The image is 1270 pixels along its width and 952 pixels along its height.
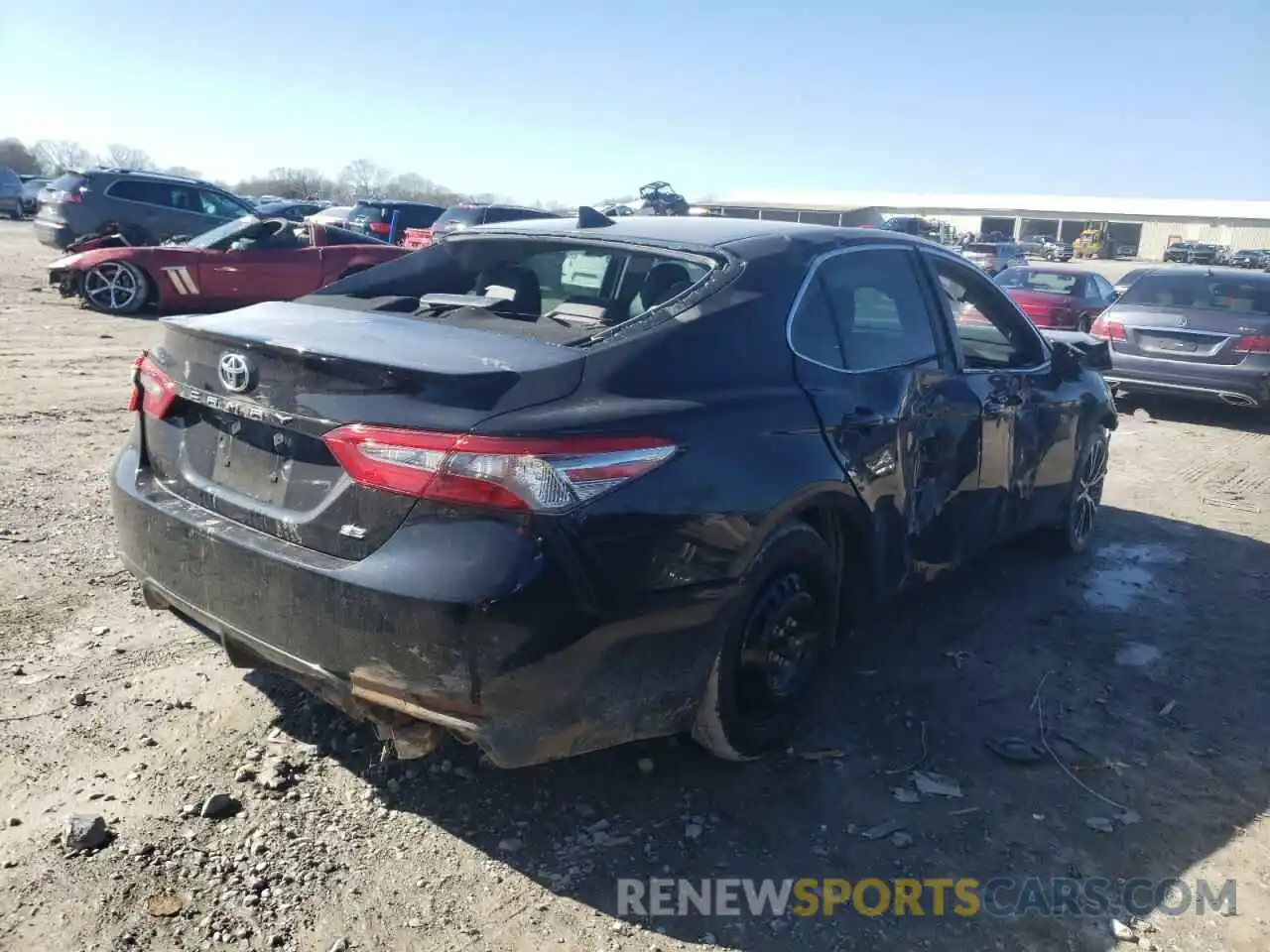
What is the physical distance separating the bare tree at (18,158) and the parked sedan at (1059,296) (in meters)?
79.8

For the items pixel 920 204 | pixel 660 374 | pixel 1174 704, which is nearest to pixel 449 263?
pixel 660 374

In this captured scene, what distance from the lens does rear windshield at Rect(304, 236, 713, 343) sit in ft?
10.5

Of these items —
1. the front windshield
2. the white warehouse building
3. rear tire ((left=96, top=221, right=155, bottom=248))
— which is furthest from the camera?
the white warehouse building

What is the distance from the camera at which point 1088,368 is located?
209 inches

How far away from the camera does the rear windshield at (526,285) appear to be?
10.5ft

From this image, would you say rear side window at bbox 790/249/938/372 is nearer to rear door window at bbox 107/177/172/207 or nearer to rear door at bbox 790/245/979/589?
rear door at bbox 790/245/979/589

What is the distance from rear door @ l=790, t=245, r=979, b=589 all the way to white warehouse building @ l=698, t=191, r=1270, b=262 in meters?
62.5

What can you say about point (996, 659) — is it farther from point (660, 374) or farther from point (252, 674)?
point (252, 674)

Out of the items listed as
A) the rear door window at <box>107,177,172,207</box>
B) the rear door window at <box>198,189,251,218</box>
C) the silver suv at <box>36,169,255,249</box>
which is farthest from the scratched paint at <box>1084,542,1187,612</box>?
the rear door window at <box>107,177,172,207</box>

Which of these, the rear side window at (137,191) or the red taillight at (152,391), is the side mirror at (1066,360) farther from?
the rear side window at (137,191)

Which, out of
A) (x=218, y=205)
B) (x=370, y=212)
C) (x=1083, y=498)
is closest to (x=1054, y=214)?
(x=370, y=212)

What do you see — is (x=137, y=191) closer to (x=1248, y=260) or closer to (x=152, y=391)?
(x=152, y=391)

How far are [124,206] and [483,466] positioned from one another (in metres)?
16.5

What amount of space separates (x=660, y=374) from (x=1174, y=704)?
2627 mm
